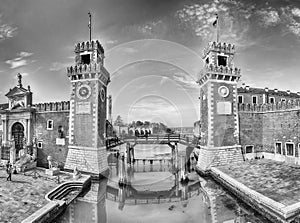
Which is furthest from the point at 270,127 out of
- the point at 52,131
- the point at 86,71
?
the point at 52,131

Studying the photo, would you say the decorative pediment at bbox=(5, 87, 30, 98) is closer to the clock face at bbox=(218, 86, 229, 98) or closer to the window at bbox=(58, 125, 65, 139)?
the window at bbox=(58, 125, 65, 139)

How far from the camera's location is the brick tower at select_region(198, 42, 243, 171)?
20.5 meters

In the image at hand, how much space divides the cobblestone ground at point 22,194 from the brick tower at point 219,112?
15.2 m

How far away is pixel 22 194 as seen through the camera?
12.9 metres

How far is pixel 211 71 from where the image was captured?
20.8 meters

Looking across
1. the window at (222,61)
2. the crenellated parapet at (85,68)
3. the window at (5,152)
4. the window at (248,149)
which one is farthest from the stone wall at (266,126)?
the window at (5,152)

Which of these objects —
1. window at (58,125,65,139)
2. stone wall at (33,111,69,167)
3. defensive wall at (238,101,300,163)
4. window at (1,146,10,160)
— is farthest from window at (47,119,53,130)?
defensive wall at (238,101,300,163)

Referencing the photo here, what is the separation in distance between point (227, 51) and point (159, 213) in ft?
63.6

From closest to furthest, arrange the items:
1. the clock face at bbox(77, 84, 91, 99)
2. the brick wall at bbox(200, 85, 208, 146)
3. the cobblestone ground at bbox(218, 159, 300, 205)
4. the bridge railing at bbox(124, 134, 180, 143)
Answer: the cobblestone ground at bbox(218, 159, 300, 205) < the clock face at bbox(77, 84, 91, 99) < the brick wall at bbox(200, 85, 208, 146) < the bridge railing at bbox(124, 134, 180, 143)

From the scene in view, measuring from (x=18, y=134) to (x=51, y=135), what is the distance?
5153 millimetres

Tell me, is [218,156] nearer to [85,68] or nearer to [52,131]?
[85,68]

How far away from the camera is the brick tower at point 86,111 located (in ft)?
64.4

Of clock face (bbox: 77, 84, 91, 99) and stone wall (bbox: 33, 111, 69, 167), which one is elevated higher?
clock face (bbox: 77, 84, 91, 99)

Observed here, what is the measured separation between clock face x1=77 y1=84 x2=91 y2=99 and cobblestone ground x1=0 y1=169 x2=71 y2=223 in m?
8.44
